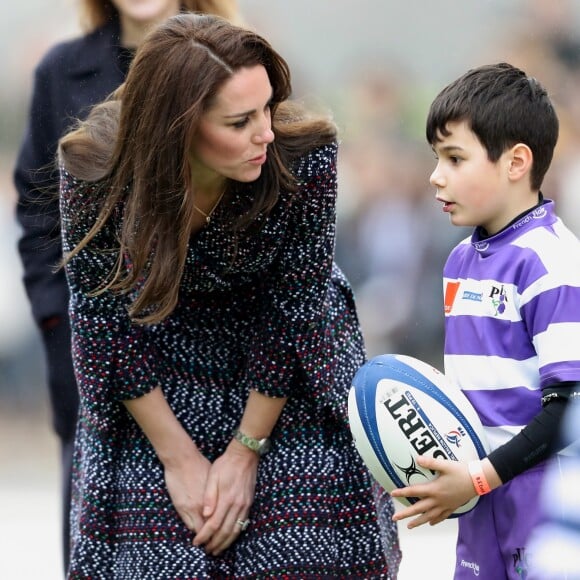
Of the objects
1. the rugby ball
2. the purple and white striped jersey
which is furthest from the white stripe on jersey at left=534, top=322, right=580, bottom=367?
the rugby ball

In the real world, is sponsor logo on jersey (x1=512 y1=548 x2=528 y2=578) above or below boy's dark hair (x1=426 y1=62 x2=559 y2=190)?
below

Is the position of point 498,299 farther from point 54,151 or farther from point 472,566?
point 54,151

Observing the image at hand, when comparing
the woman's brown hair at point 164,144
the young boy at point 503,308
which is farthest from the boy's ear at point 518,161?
the woman's brown hair at point 164,144

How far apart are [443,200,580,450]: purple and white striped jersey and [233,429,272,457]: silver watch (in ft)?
1.82

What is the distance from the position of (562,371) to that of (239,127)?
2.87ft

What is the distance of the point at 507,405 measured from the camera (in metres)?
2.82

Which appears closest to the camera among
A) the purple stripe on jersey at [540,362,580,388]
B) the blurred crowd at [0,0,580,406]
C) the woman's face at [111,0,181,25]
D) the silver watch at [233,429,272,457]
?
the purple stripe on jersey at [540,362,580,388]

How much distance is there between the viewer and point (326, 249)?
321 cm

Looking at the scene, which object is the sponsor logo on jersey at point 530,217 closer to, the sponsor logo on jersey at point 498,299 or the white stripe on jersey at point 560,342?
the sponsor logo on jersey at point 498,299

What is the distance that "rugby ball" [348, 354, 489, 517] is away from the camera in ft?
9.14

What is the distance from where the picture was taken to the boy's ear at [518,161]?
2871 mm

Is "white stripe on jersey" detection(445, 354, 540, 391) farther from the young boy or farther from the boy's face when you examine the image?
the boy's face

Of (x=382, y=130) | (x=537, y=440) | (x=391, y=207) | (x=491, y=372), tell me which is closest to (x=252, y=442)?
(x=491, y=372)

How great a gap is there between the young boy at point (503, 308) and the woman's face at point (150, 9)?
3.38 ft
